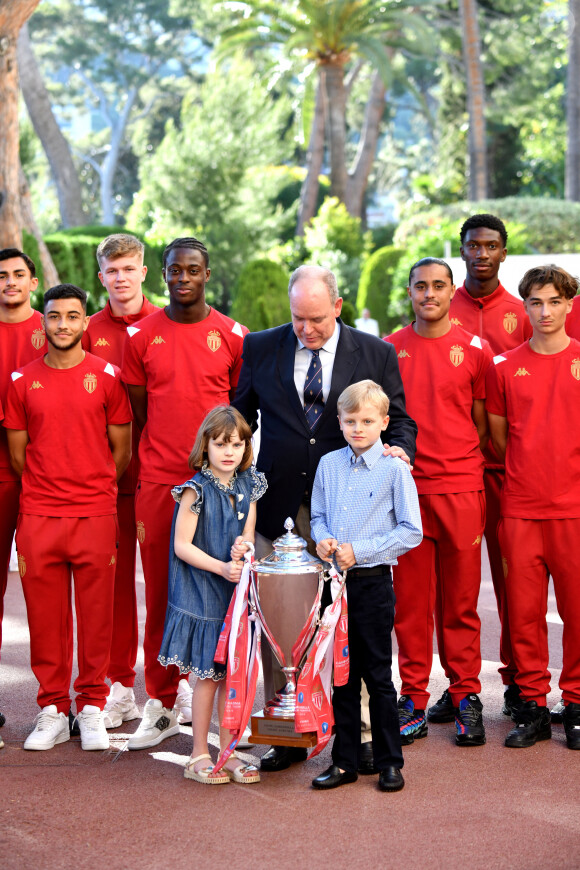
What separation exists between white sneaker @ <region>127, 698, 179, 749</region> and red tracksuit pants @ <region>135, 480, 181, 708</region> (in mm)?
51

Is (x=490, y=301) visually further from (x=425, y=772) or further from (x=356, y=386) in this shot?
(x=425, y=772)

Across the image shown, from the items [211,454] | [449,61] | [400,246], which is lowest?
[211,454]

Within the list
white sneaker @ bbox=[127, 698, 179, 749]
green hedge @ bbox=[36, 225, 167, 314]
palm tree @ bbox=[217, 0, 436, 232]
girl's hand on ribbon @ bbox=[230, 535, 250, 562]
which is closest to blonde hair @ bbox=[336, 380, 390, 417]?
girl's hand on ribbon @ bbox=[230, 535, 250, 562]

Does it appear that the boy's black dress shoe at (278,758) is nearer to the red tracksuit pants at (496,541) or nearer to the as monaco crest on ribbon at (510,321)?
the red tracksuit pants at (496,541)

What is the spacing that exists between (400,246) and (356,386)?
2382cm

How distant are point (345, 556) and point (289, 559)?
0.84 ft

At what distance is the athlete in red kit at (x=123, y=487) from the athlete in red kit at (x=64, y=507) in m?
0.37

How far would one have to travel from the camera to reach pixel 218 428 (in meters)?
4.70

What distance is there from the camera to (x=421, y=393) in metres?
5.36

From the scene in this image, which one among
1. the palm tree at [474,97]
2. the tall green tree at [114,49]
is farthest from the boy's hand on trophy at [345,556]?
the tall green tree at [114,49]

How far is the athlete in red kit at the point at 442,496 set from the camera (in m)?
5.30

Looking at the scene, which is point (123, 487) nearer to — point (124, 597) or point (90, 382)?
point (124, 597)

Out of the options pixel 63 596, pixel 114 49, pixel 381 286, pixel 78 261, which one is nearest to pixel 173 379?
pixel 63 596

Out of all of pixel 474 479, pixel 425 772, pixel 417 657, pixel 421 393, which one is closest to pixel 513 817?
pixel 425 772
